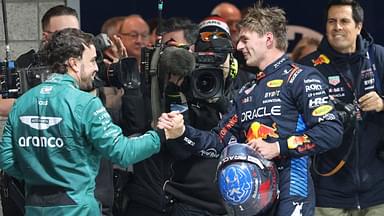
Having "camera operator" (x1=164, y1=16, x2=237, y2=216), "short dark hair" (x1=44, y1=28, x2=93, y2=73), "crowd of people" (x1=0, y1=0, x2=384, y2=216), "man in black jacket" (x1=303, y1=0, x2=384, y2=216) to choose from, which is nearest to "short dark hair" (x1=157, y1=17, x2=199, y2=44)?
"crowd of people" (x1=0, y1=0, x2=384, y2=216)

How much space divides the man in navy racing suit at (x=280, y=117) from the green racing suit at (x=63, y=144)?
12.8 inches

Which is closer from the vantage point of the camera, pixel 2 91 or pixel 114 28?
pixel 2 91

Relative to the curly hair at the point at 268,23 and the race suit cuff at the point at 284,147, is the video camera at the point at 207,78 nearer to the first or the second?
the curly hair at the point at 268,23

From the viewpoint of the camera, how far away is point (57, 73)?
435cm

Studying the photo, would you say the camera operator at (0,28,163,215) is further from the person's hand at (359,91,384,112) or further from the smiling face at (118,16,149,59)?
the smiling face at (118,16,149,59)

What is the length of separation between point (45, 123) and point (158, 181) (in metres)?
1.07

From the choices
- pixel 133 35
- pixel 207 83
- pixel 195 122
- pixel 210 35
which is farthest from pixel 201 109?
pixel 133 35

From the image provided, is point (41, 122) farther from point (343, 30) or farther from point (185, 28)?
point (343, 30)

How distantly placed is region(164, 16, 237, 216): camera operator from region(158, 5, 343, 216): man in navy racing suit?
21 cm

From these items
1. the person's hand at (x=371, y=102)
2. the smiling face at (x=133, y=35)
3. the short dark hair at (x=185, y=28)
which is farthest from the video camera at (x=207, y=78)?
the smiling face at (x=133, y=35)

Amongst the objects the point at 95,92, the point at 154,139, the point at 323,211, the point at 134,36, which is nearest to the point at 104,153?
the point at 154,139

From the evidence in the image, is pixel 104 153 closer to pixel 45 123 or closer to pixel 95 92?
pixel 45 123

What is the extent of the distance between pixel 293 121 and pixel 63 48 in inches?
45.6

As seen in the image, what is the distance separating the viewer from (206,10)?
7.12 metres
